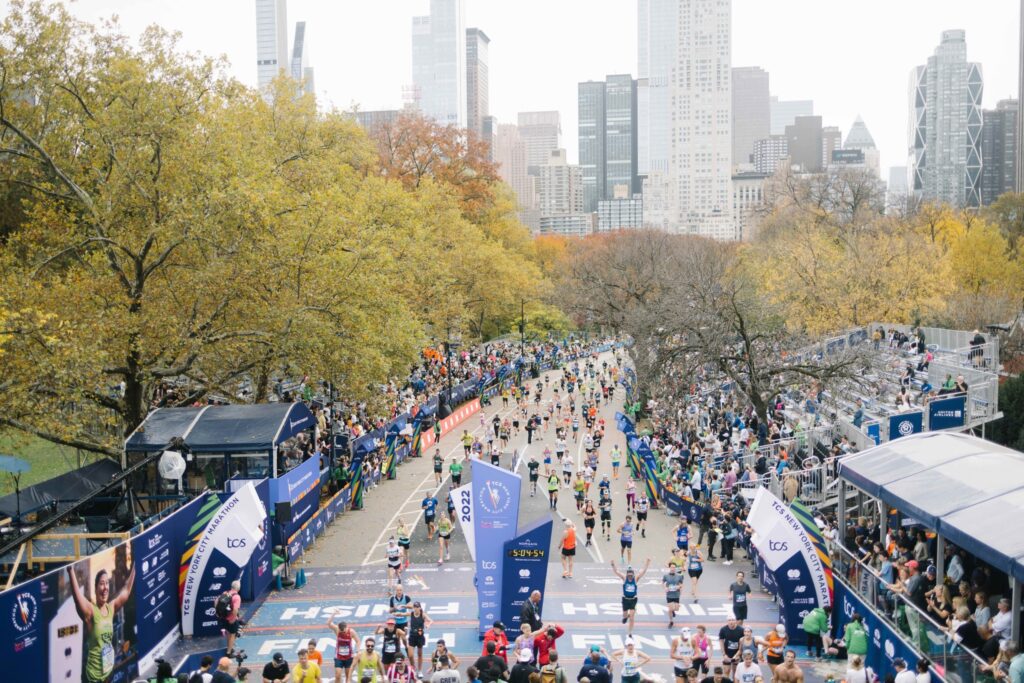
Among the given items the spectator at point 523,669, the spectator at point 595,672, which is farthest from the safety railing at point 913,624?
the spectator at point 523,669

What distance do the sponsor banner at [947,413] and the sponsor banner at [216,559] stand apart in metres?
19.5

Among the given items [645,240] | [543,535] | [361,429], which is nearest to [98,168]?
[361,429]

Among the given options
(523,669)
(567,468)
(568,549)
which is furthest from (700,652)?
(567,468)

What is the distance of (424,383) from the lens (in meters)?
50.5

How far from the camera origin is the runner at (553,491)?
29.2 m

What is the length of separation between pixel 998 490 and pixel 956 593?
192 centimetres

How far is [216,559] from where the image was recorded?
1898cm

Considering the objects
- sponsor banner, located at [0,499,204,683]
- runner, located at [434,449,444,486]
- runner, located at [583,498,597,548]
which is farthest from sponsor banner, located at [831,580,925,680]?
runner, located at [434,449,444,486]

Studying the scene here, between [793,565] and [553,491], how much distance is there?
11.8m

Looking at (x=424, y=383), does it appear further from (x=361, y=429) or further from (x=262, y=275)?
(x=262, y=275)

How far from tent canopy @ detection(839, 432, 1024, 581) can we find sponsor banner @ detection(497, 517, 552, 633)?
667 centimetres

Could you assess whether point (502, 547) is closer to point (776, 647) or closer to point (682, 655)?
point (682, 655)

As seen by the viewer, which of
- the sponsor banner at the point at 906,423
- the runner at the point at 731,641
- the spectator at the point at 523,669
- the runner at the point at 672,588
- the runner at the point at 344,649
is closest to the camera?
the spectator at the point at 523,669

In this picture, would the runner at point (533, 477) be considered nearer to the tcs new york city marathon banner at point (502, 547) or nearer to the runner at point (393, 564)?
the runner at point (393, 564)
